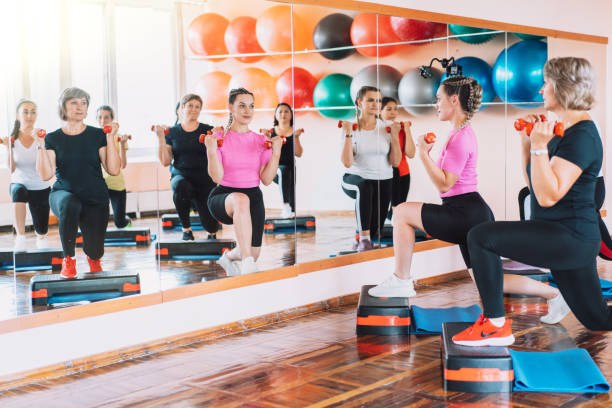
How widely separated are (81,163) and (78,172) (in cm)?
4

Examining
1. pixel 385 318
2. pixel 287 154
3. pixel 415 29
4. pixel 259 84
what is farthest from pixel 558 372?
pixel 415 29

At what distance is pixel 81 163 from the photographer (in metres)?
3.46

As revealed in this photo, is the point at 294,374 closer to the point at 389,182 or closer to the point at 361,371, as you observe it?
the point at 361,371

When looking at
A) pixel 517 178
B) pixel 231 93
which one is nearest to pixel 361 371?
pixel 231 93

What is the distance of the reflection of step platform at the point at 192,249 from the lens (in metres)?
3.73

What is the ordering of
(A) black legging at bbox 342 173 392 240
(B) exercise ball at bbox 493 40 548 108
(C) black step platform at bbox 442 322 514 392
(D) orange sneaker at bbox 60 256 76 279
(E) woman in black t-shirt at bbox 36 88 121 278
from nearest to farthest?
(C) black step platform at bbox 442 322 514 392 < (E) woman in black t-shirt at bbox 36 88 121 278 < (D) orange sneaker at bbox 60 256 76 279 < (A) black legging at bbox 342 173 392 240 < (B) exercise ball at bbox 493 40 548 108

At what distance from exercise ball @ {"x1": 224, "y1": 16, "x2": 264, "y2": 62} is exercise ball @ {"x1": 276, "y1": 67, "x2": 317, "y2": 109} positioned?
0.67 feet

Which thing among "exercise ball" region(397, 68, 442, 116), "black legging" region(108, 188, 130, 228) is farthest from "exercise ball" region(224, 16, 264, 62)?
→ "exercise ball" region(397, 68, 442, 116)

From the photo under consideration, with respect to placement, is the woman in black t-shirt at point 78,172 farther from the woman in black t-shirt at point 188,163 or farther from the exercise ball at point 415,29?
the exercise ball at point 415,29

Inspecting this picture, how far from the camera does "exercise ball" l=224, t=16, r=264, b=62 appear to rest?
3.96 m

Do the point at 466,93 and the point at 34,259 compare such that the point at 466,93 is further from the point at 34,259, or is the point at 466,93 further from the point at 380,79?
the point at 34,259

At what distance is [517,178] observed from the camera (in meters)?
5.72

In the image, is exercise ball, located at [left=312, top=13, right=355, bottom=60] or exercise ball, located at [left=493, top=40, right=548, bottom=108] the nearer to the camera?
exercise ball, located at [left=312, top=13, right=355, bottom=60]

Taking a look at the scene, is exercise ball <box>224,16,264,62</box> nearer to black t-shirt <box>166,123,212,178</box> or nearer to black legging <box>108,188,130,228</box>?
black t-shirt <box>166,123,212,178</box>
